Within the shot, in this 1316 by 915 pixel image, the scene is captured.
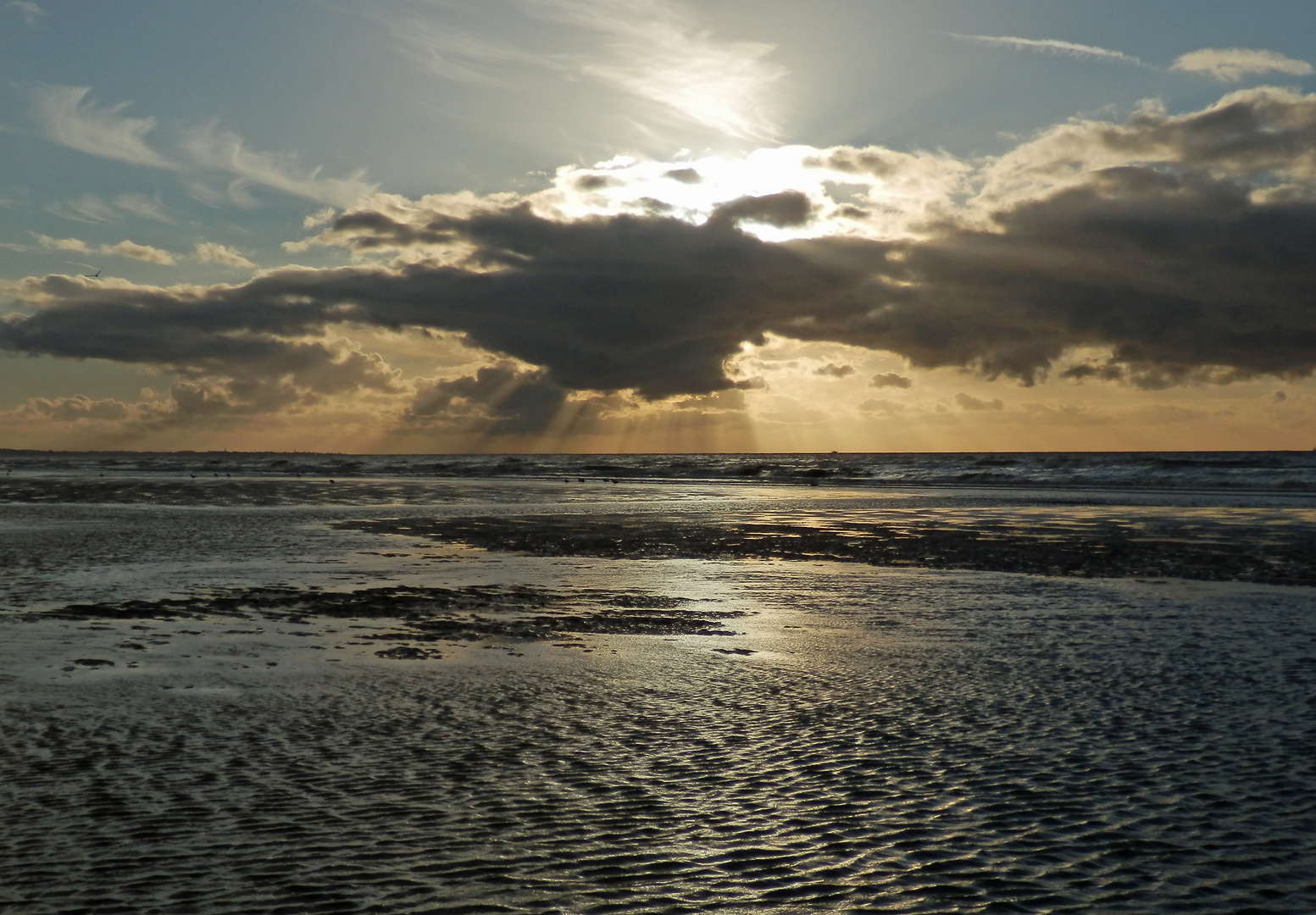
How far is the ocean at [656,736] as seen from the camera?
5.70m

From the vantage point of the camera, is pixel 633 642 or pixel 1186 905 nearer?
pixel 1186 905

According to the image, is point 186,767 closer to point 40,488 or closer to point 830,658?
point 830,658

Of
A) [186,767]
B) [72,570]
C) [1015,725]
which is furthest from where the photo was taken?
[72,570]

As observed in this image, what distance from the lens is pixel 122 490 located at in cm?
5575

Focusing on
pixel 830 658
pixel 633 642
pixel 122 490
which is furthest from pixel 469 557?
pixel 122 490

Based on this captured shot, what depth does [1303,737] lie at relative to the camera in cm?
858

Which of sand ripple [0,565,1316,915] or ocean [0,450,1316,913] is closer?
sand ripple [0,565,1316,915]

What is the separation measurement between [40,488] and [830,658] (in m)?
59.8

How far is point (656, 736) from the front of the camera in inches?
340

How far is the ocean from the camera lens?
18.7ft

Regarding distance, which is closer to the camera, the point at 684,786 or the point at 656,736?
the point at 684,786

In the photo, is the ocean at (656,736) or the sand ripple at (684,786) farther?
the ocean at (656,736)

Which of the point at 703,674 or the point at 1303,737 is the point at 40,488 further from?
the point at 1303,737

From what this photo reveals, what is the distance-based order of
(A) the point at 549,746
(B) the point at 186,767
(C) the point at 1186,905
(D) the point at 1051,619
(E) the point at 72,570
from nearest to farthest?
(C) the point at 1186,905
(B) the point at 186,767
(A) the point at 549,746
(D) the point at 1051,619
(E) the point at 72,570
